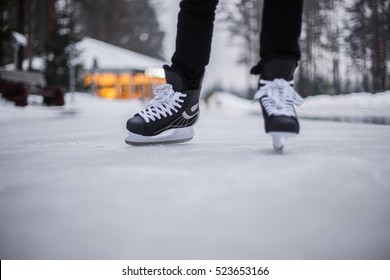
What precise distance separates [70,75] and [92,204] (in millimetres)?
9094

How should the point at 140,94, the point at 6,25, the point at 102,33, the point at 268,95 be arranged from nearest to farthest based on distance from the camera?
the point at 268,95 < the point at 6,25 < the point at 140,94 < the point at 102,33

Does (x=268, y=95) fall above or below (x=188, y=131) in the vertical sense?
above

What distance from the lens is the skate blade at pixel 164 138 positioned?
42.5 inches

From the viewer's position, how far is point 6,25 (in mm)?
5023

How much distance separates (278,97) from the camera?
903 millimetres

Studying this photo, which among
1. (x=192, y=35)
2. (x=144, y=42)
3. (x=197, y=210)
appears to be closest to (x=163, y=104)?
(x=192, y=35)

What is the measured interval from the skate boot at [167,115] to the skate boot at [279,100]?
0.27m

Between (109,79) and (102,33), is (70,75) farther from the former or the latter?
(102,33)

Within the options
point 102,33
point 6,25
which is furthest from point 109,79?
point 6,25

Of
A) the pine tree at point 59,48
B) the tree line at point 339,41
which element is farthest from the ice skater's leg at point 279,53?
the pine tree at point 59,48

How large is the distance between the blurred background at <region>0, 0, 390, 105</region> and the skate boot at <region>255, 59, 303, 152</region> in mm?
3106

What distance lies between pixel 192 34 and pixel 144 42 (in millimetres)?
25212

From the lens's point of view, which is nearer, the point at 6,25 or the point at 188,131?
the point at 188,131

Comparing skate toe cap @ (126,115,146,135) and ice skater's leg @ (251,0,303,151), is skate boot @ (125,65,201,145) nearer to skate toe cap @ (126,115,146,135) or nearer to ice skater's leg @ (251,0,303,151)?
skate toe cap @ (126,115,146,135)
